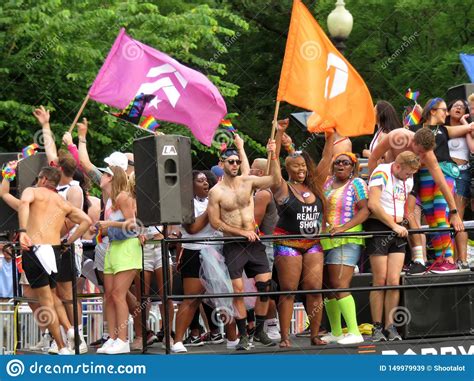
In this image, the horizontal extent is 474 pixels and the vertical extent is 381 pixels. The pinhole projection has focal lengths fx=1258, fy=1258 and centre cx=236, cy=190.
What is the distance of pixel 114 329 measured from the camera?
39.8ft

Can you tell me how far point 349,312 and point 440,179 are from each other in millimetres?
1583

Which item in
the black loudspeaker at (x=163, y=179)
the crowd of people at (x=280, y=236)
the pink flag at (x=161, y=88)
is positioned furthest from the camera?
the pink flag at (x=161, y=88)

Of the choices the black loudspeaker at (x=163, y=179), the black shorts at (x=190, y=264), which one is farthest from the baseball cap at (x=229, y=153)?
the black shorts at (x=190, y=264)

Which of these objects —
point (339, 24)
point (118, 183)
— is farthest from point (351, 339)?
point (339, 24)

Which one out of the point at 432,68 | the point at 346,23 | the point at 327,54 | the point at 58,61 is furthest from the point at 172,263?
the point at 432,68

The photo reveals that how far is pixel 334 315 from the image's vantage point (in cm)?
1195

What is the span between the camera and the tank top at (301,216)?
11.8 metres

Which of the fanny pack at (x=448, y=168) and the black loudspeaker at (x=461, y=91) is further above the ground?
the black loudspeaker at (x=461, y=91)

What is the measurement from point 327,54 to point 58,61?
10285 millimetres

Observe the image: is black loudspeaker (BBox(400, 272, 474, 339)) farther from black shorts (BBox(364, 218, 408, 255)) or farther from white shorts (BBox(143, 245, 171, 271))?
white shorts (BBox(143, 245, 171, 271))

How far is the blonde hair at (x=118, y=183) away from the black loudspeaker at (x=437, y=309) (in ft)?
9.61

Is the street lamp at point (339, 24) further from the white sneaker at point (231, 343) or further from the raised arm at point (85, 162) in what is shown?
the white sneaker at point (231, 343)

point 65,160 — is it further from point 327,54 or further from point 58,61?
point 58,61

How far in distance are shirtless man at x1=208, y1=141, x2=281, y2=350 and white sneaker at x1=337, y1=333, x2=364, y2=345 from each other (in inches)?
31.4
